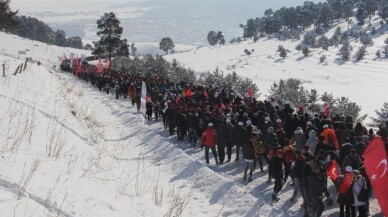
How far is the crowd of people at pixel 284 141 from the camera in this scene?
9.58 meters

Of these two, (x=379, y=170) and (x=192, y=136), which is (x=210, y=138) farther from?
(x=379, y=170)

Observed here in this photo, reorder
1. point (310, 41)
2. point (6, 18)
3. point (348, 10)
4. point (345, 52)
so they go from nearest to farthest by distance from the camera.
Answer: point (6, 18) < point (345, 52) < point (310, 41) < point (348, 10)

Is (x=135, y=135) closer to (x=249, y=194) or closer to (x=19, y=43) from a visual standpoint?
(x=249, y=194)

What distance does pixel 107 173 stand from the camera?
420 inches

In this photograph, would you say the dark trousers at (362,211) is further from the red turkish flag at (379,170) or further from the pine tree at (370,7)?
the pine tree at (370,7)

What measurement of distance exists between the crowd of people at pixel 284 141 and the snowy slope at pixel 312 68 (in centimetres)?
1912

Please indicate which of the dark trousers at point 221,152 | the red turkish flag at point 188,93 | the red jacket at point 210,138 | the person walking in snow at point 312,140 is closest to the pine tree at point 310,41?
the red turkish flag at point 188,93

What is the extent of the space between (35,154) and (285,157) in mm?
6610

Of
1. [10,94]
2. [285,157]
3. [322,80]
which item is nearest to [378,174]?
[285,157]

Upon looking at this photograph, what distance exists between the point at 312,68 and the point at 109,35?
3297 cm

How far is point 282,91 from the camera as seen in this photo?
32.2m

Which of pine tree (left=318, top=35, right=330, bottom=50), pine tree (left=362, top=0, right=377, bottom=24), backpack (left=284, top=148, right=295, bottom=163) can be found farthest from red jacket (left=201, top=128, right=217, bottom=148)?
pine tree (left=362, top=0, right=377, bottom=24)

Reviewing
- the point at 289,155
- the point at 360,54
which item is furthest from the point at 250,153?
the point at 360,54

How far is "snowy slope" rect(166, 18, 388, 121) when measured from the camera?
48219mm
